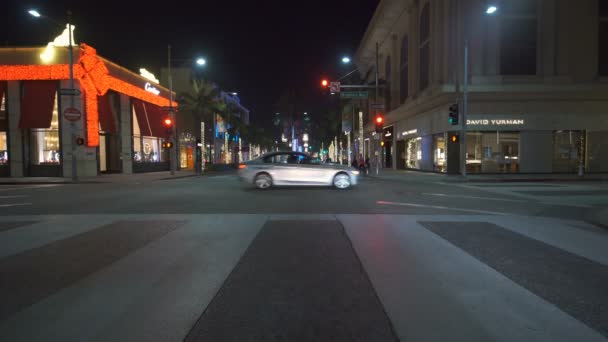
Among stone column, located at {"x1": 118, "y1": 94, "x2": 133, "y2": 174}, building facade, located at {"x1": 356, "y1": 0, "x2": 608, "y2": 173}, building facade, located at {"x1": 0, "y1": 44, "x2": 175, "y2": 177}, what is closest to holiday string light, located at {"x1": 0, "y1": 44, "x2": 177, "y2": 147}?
building facade, located at {"x1": 0, "y1": 44, "x2": 175, "y2": 177}

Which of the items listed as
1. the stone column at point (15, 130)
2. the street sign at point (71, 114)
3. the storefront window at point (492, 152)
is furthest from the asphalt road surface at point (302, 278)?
the stone column at point (15, 130)

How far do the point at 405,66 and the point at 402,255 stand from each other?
118ft

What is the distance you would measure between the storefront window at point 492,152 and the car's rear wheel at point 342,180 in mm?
15314

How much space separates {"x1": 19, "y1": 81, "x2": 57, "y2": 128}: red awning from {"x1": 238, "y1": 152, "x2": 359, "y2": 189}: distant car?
68.3 feet

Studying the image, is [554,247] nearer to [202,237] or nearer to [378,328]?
[378,328]

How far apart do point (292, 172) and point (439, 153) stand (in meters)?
17.5

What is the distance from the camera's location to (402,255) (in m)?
5.77

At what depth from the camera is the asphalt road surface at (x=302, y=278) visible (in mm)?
3324

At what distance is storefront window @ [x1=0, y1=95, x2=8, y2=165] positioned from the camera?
1134 inches

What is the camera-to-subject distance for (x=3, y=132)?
29.1m

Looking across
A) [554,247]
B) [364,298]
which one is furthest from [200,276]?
[554,247]

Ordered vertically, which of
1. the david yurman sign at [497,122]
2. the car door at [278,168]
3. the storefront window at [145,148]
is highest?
the david yurman sign at [497,122]

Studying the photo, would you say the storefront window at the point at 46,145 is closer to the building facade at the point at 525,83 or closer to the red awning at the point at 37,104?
the red awning at the point at 37,104

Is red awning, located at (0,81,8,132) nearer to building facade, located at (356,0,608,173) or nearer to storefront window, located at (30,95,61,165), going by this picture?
storefront window, located at (30,95,61,165)
